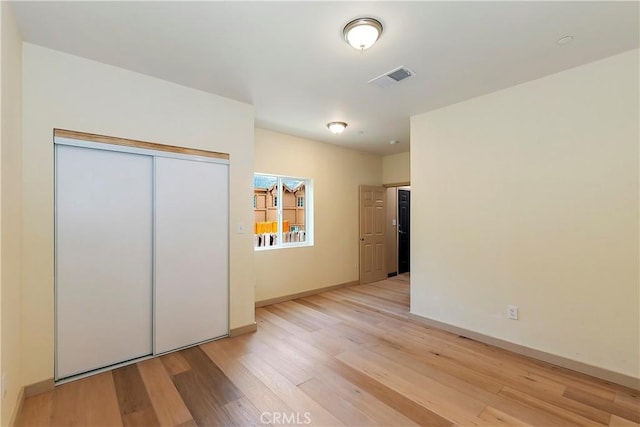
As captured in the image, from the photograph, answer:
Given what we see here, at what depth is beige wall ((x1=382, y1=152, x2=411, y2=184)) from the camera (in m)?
Answer: 5.88

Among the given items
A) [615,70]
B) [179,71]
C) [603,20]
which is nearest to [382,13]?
[603,20]

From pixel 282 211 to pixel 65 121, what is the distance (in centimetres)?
297

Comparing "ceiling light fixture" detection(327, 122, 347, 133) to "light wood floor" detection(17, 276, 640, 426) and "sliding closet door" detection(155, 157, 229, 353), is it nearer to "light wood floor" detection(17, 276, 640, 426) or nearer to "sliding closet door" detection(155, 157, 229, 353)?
"sliding closet door" detection(155, 157, 229, 353)

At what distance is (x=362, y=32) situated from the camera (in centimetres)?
201

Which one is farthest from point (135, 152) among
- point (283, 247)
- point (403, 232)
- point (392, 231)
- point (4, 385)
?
point (403, 232)

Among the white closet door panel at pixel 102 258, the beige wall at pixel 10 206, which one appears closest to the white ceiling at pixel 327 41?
the beige wall at pixel 10 206

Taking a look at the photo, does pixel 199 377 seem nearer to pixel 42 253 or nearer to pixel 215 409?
pixel 215 409

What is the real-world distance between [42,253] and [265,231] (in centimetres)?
277

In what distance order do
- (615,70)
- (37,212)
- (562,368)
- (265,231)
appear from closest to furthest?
1. (37,212)
2. (615,70)
3. (562,368)
4. (265,231)

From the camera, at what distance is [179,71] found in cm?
267

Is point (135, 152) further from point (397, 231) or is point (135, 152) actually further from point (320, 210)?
point (397, 231)

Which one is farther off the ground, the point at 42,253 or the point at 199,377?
the point at 42,253

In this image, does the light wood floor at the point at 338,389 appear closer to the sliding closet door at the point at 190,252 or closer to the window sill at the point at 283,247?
the sliding closet door at the point at 190,252

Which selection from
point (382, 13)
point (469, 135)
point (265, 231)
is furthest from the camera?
point (265, 231)
